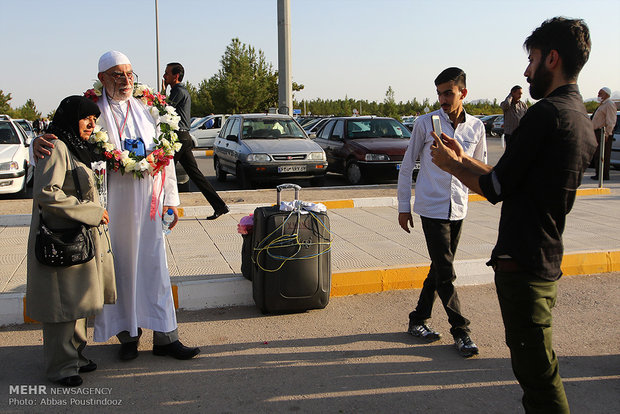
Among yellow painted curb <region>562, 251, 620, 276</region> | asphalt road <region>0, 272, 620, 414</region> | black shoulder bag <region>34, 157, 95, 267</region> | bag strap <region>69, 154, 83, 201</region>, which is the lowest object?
asphalt road <region>0, 272, 620, 414</region>

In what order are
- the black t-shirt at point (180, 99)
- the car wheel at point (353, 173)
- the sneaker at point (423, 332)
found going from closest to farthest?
the sneaker at point (423, 332)
the black t-shirt at point (180, 99)
the car wheel at point (353, 173)

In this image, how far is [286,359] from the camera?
4.21 metres

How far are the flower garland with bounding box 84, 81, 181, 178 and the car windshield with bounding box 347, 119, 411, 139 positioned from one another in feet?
33.7

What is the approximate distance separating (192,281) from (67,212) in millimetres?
2025

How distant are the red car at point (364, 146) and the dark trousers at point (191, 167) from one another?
→ 541 centimetres

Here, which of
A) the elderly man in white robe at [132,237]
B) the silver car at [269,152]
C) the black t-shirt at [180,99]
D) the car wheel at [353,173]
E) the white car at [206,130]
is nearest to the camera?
the elderly man in white robe at [132,237]

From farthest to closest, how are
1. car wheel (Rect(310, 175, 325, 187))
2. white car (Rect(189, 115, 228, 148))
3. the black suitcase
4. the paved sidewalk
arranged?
white car (Rect(189, 115, 228, 148)) → car wheel (Rect(310, 175, 325, 187)) → the paved sidewalk → the black suitcase

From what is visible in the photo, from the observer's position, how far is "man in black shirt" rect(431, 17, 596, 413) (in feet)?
8.31

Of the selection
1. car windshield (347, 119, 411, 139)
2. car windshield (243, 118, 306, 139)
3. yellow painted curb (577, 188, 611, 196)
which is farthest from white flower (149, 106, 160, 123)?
car windshield (347, 119, 411, 139)

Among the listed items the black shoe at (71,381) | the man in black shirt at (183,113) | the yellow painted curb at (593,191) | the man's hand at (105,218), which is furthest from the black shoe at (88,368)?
the yellow painted curb at (593,191)

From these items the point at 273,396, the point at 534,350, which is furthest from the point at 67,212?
the point at 534,350

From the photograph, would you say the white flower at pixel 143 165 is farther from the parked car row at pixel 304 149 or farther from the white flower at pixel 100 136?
the parked car row at pixel 304 149

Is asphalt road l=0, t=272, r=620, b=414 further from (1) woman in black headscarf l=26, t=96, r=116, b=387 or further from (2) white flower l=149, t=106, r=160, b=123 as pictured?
(2) white flower l=149, t=106, r=160, b=123

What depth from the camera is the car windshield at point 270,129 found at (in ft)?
43.0
